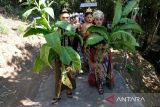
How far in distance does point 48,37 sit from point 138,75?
4.97m

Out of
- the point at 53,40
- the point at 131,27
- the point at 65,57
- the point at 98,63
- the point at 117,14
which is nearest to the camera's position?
the point at 53,40

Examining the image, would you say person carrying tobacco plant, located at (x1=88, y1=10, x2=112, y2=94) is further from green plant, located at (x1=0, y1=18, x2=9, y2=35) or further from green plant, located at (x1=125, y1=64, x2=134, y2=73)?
green plant, located at (x1=0, y1=18, x2=9, y2=35)

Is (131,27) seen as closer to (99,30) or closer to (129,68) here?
(99,30)

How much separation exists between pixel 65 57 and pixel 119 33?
1.06 m

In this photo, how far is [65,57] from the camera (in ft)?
18.0

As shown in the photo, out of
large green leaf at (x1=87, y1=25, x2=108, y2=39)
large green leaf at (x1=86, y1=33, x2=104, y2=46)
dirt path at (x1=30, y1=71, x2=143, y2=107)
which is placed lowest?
dirt path at (x1=30, y1=71, x2=143, y2=107)

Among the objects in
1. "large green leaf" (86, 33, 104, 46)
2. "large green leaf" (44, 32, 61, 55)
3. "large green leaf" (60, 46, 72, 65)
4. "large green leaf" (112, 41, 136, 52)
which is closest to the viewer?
"large green leaf" (44, 32, 61, 55)

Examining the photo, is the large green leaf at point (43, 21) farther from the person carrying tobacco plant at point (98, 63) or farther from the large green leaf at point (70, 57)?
the person carrying tobacco plant at point (98, 63)

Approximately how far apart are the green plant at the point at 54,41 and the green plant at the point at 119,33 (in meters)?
Result: 0.41

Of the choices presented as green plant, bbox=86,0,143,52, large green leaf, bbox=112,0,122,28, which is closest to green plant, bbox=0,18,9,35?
green plant, bbox=86,0,143,52

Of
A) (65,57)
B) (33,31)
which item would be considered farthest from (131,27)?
(33,31)

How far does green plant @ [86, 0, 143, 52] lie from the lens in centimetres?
559

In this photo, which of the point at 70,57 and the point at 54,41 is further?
the point at 70,57

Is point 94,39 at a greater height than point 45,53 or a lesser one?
greater
